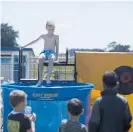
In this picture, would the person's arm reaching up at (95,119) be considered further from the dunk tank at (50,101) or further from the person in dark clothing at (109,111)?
the dunk tank at (50,101)

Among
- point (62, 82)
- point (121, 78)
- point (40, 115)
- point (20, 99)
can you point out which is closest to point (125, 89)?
point (121, 78)

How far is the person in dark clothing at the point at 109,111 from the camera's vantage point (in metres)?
3.43

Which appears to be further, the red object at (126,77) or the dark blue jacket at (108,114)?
the red object at (126,77)

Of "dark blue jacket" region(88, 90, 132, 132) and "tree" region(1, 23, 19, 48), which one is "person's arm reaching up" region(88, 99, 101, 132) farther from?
"tree" region(1, 23, 19, 48)

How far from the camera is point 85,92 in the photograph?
4.33 m

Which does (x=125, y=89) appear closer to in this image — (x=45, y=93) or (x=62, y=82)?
(x=62, y=82)

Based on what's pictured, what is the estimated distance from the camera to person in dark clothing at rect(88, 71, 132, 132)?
3430 millimetres

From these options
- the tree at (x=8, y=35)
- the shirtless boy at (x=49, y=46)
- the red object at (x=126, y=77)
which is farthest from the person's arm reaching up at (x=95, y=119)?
the tree at (x=8, y=35)

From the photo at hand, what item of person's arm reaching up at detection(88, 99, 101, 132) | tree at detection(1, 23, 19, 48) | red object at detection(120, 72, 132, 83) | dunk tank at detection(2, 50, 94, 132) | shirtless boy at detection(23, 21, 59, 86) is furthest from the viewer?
tree at detection(1, 23, 19, 48)

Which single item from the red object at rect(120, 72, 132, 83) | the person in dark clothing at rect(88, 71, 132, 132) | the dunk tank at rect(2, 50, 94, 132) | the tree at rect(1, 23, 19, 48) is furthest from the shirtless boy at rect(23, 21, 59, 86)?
the tree at rect(1, 23, 19, 48)

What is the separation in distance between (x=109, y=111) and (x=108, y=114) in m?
0.03

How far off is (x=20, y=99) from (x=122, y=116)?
3.14 feet

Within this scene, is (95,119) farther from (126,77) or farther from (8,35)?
(8,35)

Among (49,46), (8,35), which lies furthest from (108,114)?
(8,35)
